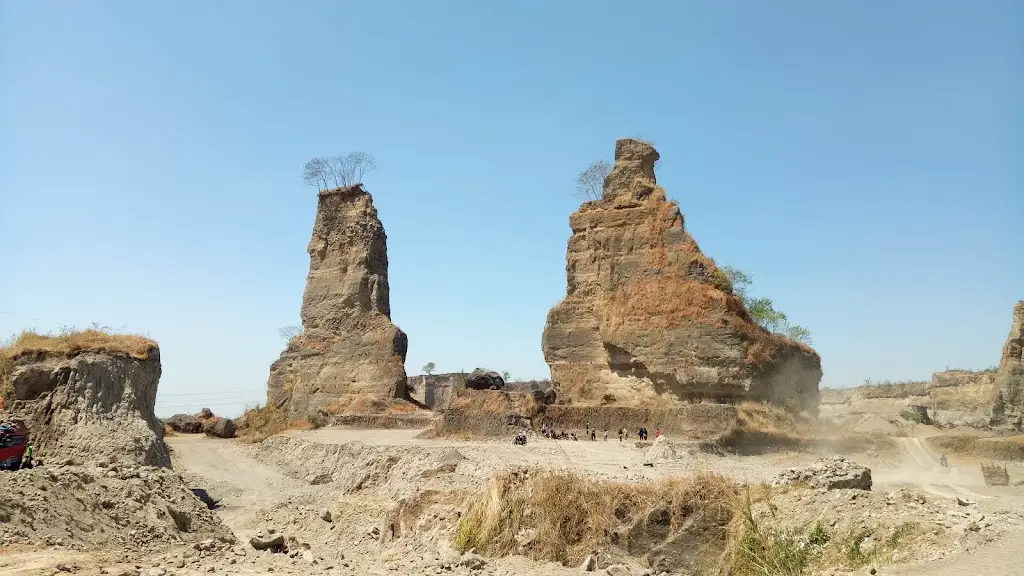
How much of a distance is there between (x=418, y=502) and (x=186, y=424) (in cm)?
3196

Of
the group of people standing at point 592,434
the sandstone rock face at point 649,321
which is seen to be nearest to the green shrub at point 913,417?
the sandstone rock face at point 649,321

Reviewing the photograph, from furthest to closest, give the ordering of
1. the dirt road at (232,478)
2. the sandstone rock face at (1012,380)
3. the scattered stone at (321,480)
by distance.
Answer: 1. the sandstone rock face at (1012,380)
2. the scattered stone at (321,480)
3. the dirt road at (232,478)

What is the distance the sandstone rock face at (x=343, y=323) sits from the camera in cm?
3828

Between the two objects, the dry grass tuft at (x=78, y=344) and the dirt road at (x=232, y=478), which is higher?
the dry grass tuft at (x=78, y=344)

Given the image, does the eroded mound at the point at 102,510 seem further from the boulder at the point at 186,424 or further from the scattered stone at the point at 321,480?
the boulder at the point at 186,424

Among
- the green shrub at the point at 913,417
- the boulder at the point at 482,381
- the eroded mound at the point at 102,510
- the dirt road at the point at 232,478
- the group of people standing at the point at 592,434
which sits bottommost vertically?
the dirt road at the point at 232,478

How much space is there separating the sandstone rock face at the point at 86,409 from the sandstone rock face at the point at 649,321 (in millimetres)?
16247

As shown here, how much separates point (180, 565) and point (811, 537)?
7662 mm

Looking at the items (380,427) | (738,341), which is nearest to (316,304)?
(380,427)

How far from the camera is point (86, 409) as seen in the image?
592 inches

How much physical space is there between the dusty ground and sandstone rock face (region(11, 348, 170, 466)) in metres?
2.77

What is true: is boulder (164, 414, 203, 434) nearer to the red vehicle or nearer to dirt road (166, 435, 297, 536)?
dirt road (166, 435, 297, 536)

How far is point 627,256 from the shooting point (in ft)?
93.8

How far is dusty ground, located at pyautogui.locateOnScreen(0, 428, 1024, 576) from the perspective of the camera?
7965 mm
